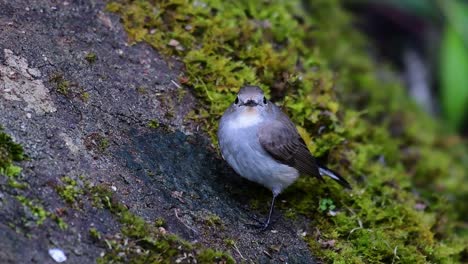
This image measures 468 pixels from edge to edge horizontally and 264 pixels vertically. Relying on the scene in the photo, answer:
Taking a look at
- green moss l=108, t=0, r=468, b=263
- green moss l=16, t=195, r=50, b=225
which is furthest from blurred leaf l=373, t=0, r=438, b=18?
green moss l=16, t=195, r=50, b=225

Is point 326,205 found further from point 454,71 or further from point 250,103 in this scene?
point 454,71

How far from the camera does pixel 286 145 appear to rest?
507 cm

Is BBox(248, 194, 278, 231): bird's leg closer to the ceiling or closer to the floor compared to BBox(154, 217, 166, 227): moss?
closer to the floor

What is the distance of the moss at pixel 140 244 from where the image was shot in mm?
3922

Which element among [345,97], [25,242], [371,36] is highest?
[25,242]

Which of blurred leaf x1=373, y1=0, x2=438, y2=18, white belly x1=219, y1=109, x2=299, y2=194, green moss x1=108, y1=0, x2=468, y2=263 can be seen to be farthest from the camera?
blurred leaf x1=373, y1=0, x2=438, y2=18

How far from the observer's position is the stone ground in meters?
3.96

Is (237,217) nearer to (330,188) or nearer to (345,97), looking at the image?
(330,188)

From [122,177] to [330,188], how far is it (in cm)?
188

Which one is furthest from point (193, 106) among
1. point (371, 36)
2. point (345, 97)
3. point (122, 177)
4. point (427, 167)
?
point (371, 36)

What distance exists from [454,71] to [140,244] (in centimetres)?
512

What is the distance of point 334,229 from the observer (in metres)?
5.17

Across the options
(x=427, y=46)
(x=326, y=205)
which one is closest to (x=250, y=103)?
(x=326, y=205)

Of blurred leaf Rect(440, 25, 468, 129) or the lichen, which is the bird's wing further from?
blurred leaf Rect(440, 25, 468, 129)
